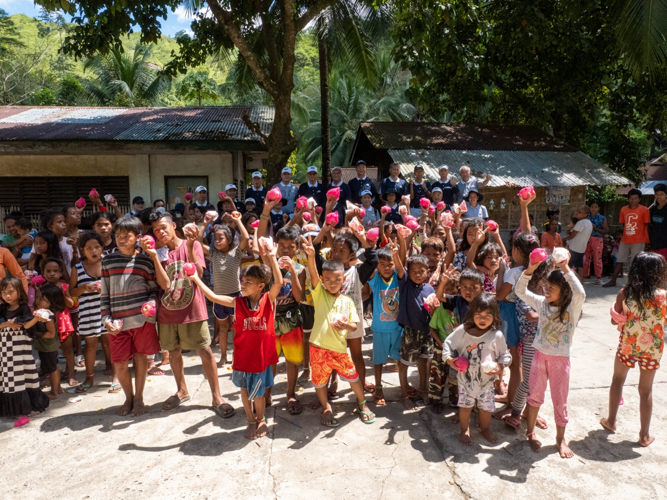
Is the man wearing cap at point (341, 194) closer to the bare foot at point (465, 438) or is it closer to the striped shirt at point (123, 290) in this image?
the striped shirt at point (123, 290)

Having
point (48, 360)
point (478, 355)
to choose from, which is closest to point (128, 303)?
point (48, 360)

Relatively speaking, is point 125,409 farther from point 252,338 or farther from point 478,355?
point 478,355

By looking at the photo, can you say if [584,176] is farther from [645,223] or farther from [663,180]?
[663,180]

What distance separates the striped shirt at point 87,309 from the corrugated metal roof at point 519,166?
7069 mm

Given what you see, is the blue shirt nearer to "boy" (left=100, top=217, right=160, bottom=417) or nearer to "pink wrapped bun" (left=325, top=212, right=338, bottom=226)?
"pink wrapped bun" (left=325, top=212, right=338, bottom=226)

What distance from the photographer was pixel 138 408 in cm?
408

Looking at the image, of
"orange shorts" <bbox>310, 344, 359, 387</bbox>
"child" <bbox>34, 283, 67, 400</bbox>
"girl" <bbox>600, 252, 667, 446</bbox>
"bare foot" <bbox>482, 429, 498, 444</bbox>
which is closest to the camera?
"girl" <bbox>600, 252, 667, 446</bbox>

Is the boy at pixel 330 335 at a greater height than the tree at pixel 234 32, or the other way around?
the tree at pixel 234 32

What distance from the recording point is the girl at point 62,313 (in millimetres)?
4535

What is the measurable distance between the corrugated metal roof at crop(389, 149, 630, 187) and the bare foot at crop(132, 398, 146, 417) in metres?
7.55

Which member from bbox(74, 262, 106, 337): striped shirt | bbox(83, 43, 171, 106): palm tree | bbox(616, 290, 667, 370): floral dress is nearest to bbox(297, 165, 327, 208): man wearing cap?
bbox(74, 262, 106, 337): striped shirt

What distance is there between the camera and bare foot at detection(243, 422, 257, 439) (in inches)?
144

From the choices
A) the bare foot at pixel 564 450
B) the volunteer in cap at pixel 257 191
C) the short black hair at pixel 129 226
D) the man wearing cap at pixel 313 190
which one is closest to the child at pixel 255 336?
the short black hair at pixel 129 226

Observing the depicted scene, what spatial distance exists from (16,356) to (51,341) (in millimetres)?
353
